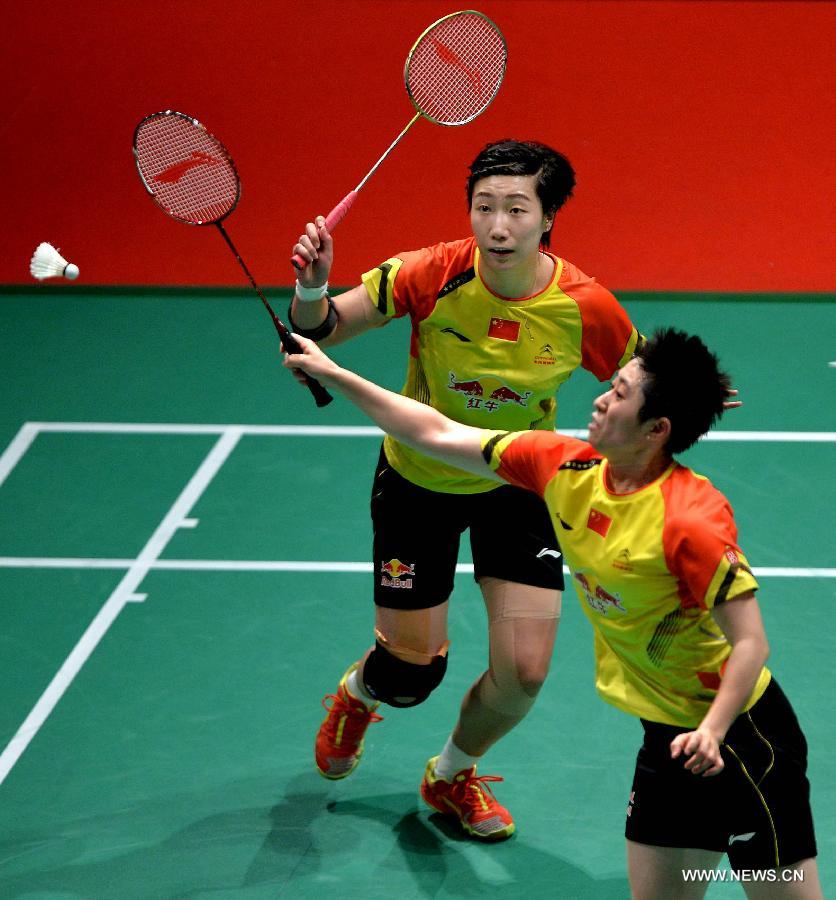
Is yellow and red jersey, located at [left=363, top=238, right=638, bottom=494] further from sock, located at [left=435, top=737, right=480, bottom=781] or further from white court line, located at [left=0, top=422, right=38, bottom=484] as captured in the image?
white court line, located at [left=0, top=422, right=38, bottom=484]

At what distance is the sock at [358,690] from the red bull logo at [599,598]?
1.53 meters

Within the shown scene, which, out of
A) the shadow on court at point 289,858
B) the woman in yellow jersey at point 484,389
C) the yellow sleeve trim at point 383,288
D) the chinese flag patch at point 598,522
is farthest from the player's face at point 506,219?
the shadow on court at point 289,858

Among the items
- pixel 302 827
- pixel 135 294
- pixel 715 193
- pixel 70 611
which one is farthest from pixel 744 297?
pixel 302 827

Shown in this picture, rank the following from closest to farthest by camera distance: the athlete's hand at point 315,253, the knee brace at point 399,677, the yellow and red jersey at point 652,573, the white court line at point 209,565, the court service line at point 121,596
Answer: the yellow and red jersey at point 652,573 < the athlete's hand at point 315,253 < the knee brace at point 399,677 < the court service line at point 121,596 < the white court line at point 209,565

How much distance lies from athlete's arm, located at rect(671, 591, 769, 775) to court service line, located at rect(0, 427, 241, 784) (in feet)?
9.49

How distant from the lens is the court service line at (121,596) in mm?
5348

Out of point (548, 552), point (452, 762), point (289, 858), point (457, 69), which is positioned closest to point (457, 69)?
point (457, 69)

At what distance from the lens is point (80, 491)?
7.31m

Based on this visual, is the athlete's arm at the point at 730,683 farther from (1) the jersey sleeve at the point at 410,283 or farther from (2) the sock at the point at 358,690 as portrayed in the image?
(2) the sock at the point at 358,690

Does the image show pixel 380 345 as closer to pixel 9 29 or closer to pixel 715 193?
pixel 715 193

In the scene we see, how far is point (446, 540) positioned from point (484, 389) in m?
0.53

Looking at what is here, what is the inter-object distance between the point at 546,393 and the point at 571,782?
4.71 feet

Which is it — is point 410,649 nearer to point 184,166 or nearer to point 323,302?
point 323,302

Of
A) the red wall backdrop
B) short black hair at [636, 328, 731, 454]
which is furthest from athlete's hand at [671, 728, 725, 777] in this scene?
the red wall backdrop
